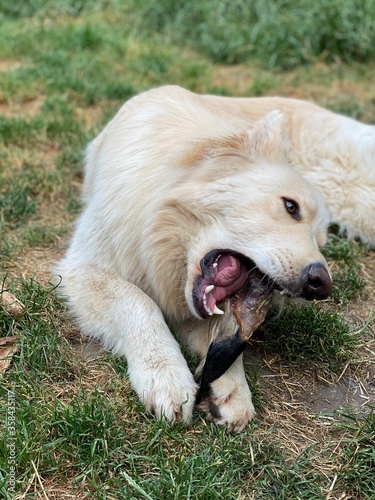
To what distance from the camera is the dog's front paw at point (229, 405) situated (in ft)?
9.82

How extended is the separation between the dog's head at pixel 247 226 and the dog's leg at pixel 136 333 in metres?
0.25

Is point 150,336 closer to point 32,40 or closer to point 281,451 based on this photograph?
point 281,451

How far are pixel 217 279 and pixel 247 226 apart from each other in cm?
28

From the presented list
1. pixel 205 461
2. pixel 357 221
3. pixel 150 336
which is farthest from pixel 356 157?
pixel 205 461

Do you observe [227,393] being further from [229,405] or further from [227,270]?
[227,270]

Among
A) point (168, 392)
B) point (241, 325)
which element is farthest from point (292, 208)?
point (168, 392)

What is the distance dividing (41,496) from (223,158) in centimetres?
177

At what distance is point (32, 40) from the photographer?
25.2ft

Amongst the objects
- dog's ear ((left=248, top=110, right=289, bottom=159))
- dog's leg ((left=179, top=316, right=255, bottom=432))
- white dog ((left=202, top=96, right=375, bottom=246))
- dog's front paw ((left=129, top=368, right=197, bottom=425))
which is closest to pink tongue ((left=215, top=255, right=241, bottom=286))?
dog's leg ((left=179, top=316, right=255, bottom=432))

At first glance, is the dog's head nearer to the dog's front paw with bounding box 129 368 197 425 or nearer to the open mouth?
the open mouth

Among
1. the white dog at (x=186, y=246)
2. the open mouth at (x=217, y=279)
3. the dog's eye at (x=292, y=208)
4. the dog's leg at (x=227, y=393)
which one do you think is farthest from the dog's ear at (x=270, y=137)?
the dog's leg at (x=227, y=393)

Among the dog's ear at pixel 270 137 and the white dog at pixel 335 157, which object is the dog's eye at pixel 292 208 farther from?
the white dog at pixel 335 157

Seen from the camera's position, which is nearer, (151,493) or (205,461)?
(151,493)

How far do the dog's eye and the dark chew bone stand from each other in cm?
33
